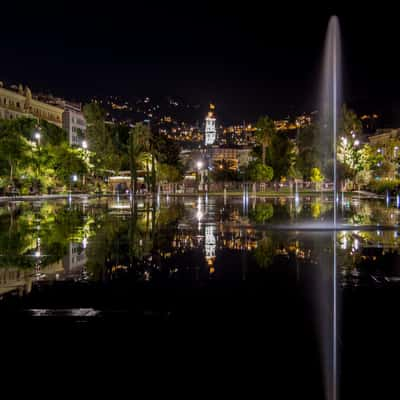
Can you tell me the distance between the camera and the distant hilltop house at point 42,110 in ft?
324

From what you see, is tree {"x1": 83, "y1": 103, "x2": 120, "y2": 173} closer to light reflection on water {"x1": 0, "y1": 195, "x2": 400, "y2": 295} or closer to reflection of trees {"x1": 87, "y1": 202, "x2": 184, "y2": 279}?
reflection of trees {"x1": 87, "y1": 202, "x2": 184, "y2": 279}

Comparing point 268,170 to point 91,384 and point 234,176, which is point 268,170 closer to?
point 234,176

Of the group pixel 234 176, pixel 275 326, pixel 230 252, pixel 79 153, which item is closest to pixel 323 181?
pixel 234 176

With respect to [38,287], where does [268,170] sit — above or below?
above

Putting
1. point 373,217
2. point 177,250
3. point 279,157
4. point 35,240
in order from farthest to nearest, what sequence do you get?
1. point 279,157
2. point 373,217
3. point 35,240
4. point 177,250

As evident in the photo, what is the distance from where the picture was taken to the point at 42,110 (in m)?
114

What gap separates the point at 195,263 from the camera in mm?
12742

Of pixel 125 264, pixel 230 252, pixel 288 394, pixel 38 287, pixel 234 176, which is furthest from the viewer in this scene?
pixel 234 176

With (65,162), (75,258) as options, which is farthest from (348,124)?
(75,258)

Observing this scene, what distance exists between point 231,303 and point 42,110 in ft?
368

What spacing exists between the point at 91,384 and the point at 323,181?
96630mm

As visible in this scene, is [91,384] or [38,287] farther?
[38,287]

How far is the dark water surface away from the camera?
586 cm

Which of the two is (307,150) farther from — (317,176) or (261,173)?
(261,173)
